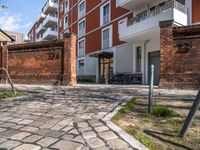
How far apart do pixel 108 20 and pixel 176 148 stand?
79.7 ft

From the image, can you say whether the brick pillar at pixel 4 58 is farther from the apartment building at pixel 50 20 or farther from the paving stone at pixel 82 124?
the apartment building at pixel 50 20

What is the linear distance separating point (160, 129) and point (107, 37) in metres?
23.1

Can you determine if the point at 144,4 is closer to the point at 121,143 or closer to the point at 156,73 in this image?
the point at 156,73

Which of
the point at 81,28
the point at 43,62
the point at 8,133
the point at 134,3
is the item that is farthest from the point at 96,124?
the point at 81,28

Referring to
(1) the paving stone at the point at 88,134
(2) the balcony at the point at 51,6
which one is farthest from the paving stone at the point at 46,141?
(2) the balcony at the point at 51,6

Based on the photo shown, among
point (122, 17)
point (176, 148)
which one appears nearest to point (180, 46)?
point (176, 148)

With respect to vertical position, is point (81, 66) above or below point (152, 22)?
below

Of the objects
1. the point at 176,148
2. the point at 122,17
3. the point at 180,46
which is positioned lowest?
the point at 176,148

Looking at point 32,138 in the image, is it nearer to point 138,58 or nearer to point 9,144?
point 9,144

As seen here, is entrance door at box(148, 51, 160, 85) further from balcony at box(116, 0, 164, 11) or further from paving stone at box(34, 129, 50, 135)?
paving stone at box(34, 129, 50, 135)

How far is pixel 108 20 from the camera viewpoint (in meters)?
26.2

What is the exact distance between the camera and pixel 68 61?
13883 millimetres

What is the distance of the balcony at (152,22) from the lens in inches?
590

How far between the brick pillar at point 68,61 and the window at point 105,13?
43.2ft
